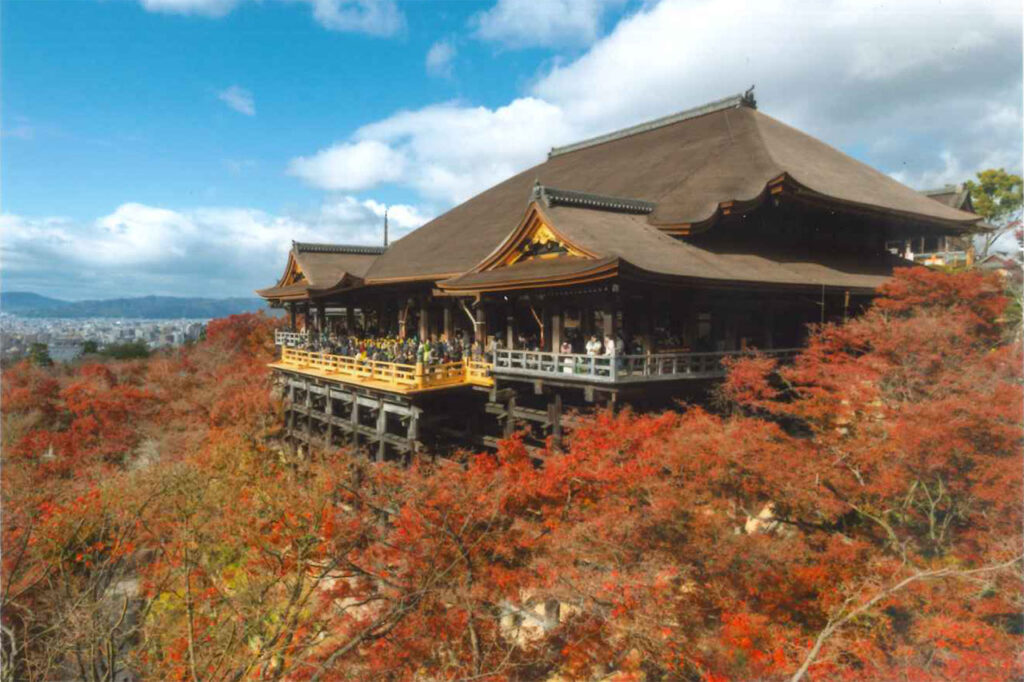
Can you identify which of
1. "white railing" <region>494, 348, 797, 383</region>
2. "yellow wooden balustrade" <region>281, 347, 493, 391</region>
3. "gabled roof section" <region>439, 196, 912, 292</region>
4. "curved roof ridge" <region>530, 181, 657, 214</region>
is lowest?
"yellow wooden balustrade" <region>281, 347, 493, 391</region>

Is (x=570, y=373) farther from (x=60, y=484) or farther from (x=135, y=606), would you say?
(x=60, y=484)

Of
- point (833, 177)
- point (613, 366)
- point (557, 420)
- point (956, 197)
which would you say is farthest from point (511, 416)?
point (956, 197)

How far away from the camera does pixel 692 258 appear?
1532 centimetres

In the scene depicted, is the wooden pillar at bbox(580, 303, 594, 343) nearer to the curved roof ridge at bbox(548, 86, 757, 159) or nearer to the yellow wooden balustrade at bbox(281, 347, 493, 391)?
the yellow wooden balustrade at bbox(281, 347, 493, 391)

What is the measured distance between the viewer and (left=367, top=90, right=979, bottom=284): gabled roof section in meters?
18.0

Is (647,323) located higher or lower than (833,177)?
lower

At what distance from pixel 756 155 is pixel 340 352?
17.8 meters

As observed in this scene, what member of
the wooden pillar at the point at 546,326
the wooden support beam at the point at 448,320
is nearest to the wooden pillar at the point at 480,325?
the wooden pillar at the point at 546,326

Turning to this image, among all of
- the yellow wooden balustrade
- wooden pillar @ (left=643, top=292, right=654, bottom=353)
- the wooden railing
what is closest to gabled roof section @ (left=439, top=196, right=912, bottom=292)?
wooden pillar @ (left=643, top=292, right=654, bottom=353)

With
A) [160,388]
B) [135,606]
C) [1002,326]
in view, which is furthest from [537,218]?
[160,388]

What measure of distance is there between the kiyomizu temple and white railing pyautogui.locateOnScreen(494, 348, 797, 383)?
0.22 feet

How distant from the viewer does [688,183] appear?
64.4 ft

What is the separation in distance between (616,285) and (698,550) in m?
6.05

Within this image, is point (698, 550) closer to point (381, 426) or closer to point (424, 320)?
point (381, 426)
